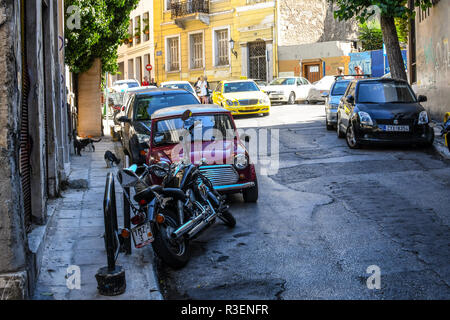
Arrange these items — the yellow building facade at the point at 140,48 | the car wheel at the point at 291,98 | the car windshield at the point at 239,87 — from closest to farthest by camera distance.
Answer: the car windshield at the point at 239,87 → the car wheel at the point at 291,98 → the yellow building facade at the point at 140,48

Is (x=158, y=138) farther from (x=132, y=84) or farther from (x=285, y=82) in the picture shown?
(x=132, y=84)

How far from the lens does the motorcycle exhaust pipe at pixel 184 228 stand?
19.8ft

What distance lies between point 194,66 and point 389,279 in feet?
131

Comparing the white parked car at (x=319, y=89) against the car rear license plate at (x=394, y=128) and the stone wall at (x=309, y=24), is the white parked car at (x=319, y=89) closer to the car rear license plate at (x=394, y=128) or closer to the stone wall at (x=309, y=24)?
the stone wall at (x=309, y=24)

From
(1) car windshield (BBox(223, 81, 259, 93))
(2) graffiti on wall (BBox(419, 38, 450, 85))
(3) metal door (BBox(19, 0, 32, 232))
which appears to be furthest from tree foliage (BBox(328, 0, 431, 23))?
(3) metal door (BBox(19, 0, 32, 232))

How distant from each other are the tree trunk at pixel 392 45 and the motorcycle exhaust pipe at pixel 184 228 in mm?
14098

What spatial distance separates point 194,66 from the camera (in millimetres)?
44344

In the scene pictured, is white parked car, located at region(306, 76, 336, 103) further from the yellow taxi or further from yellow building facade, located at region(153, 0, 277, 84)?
yellow building facade, located at region(153, 0, 277, 84)

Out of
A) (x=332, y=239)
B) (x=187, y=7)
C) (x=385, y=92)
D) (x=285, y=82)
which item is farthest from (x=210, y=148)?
(x=187, y=7)

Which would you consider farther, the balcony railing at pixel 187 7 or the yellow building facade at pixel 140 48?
the yellow building facade at pixel 140 48

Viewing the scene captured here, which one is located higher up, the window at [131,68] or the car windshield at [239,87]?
the window at [131,68]

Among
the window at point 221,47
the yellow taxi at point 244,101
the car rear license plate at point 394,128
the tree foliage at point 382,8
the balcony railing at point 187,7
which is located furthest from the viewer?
the balcony railing at point 187,7

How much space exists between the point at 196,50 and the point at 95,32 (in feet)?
91.1

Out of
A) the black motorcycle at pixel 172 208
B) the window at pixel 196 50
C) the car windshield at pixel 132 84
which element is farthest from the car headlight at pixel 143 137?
the window at pixel 196 50
